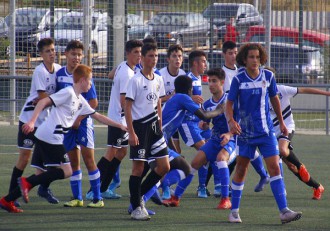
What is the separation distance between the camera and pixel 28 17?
783 inches

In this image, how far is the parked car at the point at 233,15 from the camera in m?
20.1

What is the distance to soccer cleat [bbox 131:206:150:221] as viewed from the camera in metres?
9.20

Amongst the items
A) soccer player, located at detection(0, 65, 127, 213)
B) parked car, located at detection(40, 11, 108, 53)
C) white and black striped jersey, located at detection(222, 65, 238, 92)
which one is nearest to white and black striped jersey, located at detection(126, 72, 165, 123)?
soccer player, located at detection(0, 65, 127, 213)

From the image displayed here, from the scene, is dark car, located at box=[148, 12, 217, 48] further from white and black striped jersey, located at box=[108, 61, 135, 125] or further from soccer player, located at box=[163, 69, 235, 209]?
soccer player, located at box=[163, 69, 235, 209]

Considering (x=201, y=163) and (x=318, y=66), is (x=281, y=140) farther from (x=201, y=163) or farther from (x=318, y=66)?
(x=318, y=66)

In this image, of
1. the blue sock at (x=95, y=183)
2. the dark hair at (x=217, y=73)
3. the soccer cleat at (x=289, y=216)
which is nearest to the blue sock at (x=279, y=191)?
the soccer cleat at (x=289, y=216)

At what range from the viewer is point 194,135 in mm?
11250

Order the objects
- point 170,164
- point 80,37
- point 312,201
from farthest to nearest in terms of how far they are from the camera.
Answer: point 80,37, point 312,201, point 170,164

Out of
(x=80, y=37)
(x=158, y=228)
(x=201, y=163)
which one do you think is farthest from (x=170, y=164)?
(x=80, y=37)

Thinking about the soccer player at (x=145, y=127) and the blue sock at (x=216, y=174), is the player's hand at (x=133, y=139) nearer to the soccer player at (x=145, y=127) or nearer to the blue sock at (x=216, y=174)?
the soccer player at (x=145, y=127)

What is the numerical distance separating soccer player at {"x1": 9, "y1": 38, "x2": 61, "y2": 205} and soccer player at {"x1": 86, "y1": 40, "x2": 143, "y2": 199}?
782 mm

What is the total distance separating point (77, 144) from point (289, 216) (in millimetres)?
2670

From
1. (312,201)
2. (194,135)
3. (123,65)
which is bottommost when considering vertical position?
(312,201)

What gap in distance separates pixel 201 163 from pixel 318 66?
35.2ft
